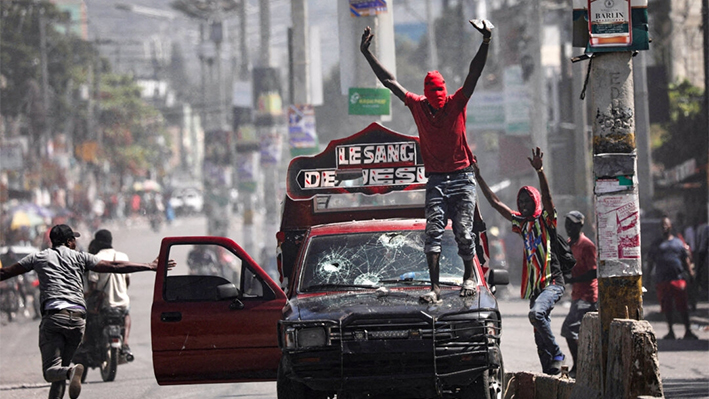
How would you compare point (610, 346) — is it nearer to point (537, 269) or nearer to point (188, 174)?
point (537, 269)

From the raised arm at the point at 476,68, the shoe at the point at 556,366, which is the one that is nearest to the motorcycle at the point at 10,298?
the shoe at the point at 556,366

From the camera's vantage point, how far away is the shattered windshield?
8.53 meters

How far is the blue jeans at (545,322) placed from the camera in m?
9.52

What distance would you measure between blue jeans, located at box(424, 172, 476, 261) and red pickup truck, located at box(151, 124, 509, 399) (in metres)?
0.31

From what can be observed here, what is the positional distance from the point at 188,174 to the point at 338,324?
147 m

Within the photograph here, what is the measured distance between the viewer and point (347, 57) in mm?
15602

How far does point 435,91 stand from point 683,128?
831 inches

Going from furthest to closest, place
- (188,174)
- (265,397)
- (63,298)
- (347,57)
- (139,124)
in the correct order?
(188,174) < (139,124) < (347,57) < (265,397) < (63,298)

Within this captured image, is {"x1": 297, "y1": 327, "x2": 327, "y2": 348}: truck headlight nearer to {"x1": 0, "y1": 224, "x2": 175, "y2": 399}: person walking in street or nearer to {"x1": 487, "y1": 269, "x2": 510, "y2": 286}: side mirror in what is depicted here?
{"x1": 487, "y1": 269, "x2": 510, "y2": 286}: side mirror

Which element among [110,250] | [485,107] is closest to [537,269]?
[110,250]

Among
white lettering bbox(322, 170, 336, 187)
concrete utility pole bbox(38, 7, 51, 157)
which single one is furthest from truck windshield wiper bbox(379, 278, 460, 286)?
concrete utility pole bbox(38, 7, 51, 157)

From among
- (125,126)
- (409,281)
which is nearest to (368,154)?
(409,281)

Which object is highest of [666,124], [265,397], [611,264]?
[666,124]

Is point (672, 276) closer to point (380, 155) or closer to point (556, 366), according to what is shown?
point (556, 366)
